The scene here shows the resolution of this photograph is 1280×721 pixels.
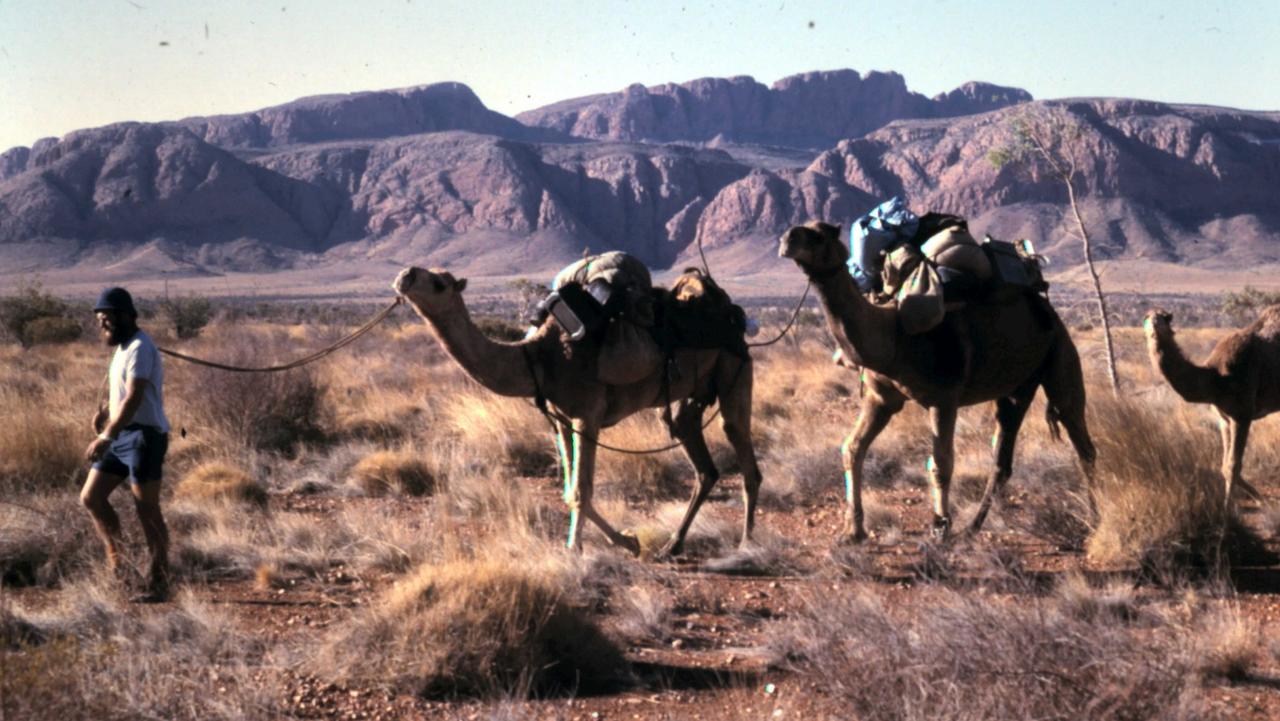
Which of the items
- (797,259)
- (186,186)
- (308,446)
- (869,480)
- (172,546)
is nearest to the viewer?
(797,259)

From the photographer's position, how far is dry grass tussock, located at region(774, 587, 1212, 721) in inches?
207

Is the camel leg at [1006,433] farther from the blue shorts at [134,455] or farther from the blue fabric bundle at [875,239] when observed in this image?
the blue shorts at [134,455]

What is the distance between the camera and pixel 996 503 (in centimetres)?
1032

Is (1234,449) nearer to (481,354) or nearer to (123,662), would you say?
(481,354)

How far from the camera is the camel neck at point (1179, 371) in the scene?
9234mm

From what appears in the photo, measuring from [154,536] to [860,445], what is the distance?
17.0 feet

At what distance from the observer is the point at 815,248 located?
27.5ft

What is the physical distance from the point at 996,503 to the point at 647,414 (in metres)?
6.53

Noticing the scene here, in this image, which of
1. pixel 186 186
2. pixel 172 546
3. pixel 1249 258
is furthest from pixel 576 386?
pixel 186 186

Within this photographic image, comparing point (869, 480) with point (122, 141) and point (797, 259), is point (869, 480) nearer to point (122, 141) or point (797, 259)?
point (797, 259)

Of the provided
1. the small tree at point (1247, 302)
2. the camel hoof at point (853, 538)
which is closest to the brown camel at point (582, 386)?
the camel hoof at point (853, 538)

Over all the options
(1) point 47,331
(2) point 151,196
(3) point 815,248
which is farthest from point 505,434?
(2) point 151,196

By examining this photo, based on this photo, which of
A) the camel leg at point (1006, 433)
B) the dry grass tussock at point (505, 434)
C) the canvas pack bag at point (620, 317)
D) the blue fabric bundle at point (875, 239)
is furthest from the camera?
the dry grass tussock at point (505, 434)

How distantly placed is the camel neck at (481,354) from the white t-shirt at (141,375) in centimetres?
180
